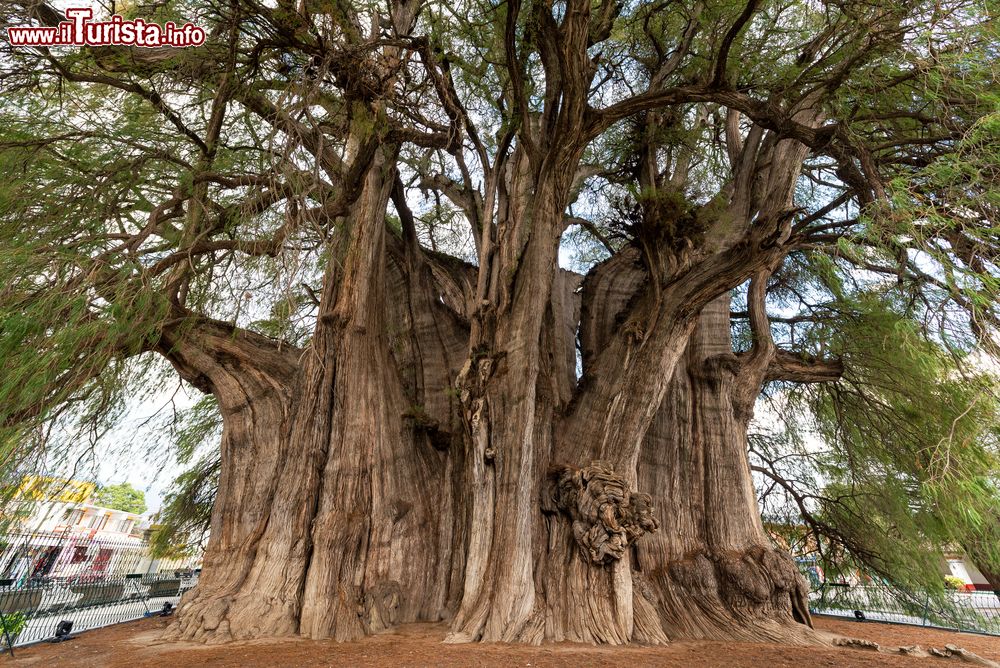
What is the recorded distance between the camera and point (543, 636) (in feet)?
12.3

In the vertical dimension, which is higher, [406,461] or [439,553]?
[406,461]

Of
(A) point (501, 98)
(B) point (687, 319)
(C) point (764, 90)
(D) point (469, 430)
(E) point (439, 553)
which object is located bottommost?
(E) point (439, 553)

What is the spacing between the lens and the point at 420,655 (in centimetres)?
314

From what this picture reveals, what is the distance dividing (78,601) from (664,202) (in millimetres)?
8793

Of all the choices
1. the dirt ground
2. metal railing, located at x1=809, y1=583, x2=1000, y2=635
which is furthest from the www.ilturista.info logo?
metal railing, located at x1=809, y1=583, x2=1000, y2=635

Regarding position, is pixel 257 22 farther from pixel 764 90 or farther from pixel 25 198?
pixel 764 90

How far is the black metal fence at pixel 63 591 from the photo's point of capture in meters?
4.36

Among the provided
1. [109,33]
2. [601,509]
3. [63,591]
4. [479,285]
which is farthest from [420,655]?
[63,591]

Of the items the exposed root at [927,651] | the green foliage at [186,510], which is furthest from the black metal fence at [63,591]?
the exposed root at [927,651]

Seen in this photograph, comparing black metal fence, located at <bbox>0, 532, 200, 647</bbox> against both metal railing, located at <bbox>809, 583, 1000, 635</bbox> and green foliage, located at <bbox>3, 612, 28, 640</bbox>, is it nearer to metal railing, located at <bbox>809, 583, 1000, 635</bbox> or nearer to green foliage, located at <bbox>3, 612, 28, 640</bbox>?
green foliage, located at <bbox>3, 612, 28, 640</bbox>

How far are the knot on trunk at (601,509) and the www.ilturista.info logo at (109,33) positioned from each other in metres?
4.58

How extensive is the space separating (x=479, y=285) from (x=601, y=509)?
248 cm

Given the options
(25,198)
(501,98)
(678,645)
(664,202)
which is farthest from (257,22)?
(678,645)

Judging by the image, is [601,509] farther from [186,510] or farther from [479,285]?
[186,510]
